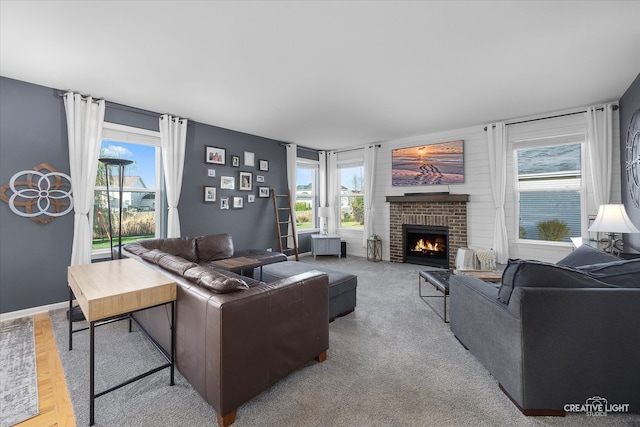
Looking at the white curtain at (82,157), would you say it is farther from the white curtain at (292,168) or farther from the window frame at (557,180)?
the window frame at (557,180)

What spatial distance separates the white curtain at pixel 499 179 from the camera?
4.55m

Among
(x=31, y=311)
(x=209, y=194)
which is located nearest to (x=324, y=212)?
(x=209, y=194)

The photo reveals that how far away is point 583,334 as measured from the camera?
1534 millimetres

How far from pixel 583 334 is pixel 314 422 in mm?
1621

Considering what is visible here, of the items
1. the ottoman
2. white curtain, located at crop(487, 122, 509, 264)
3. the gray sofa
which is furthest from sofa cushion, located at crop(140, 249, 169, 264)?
white curtain, located at crop(487, 122, 509, 264)

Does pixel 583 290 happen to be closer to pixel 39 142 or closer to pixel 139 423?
pixel 139 423

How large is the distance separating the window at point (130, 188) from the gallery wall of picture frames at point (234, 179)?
0.80 metres

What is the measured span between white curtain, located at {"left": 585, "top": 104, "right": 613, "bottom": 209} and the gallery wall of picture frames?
5358 millimetres

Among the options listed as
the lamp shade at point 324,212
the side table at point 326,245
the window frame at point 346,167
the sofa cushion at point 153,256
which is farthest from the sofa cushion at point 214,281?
the window frame at point 346,167

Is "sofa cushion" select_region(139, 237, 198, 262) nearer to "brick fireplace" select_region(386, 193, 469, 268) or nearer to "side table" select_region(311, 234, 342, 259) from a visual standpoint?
"side table" select_region(311, 234, 342, 259)

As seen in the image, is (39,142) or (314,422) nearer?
(314,422)

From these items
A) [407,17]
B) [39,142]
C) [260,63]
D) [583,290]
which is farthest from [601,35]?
[39,142]

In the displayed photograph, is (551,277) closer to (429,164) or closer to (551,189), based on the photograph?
(551,189)

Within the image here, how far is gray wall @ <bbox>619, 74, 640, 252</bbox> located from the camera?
3.05 meters
